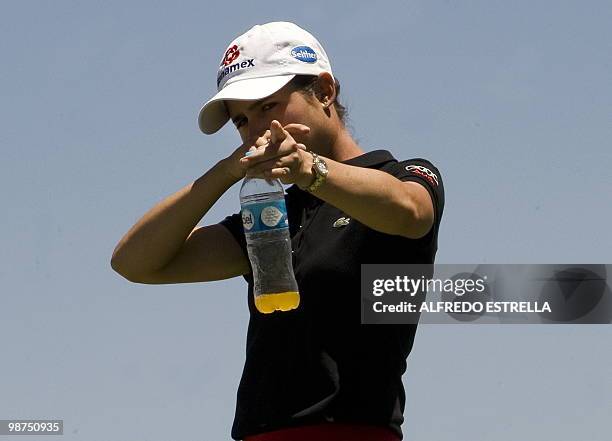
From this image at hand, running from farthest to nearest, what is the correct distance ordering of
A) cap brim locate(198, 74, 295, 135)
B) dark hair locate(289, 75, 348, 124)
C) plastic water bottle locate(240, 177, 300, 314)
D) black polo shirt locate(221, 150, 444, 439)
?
dark hair locate(289, 75, 348, 124) → cap brim locate(198, 74, 295, 135) → plastic water bottle locate(240, 177, 300, 314) → black polo shirt locate(221, 150, 444, 439)

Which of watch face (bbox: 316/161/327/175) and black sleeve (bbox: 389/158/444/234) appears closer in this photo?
watch face (bbox: 316/161/327/175)

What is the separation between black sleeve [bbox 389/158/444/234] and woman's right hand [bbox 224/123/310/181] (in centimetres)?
51

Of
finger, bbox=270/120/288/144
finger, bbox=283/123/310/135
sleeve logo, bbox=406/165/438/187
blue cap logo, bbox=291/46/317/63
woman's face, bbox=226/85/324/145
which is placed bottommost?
finger, bbox=270/120/288/144

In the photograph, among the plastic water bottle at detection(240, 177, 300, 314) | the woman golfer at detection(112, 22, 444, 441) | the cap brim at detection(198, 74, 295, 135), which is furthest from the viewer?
the cap brim at detection(198, 74, 295, 135)

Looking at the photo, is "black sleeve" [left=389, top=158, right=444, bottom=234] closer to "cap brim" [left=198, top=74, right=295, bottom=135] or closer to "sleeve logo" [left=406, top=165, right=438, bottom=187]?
"sleeve logo" [left=406, top=165, right=438, bottom=187]

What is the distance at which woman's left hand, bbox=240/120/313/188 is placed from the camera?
484 centimetres

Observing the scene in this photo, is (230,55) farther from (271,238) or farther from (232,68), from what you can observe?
(271,238)

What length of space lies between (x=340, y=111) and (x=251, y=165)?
1023 millimetres

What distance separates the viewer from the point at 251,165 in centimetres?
494

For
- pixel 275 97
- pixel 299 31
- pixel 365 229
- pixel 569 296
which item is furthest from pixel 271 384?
pixel 569 296

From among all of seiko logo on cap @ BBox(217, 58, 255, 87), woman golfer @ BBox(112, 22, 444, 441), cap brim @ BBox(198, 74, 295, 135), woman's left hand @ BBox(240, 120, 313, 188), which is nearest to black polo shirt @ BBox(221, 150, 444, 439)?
woman golfer @ BBox(112, 22, 444, 441)

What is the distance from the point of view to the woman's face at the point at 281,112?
17.9 feet

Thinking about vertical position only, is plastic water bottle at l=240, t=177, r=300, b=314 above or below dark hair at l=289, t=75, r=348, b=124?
below

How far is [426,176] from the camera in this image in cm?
547
